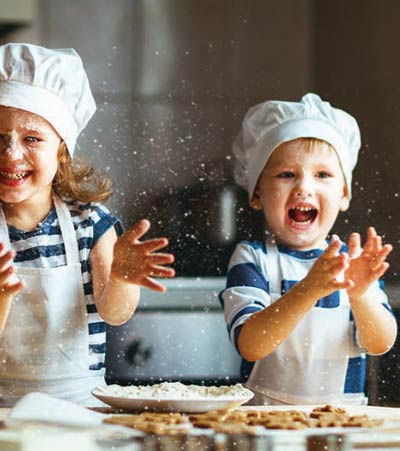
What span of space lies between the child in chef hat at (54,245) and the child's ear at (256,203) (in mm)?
92

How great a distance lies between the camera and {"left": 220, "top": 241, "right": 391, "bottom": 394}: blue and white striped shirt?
58 centimetres

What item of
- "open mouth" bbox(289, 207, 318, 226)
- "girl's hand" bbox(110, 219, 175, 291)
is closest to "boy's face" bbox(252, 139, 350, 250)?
"open mouth" bbox(289, 207, 318, 226)

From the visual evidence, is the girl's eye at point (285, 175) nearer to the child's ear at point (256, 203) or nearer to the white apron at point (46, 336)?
the child's ear at point (256, 203)

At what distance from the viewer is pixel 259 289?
1.91 ft

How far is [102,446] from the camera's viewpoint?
1.52ft

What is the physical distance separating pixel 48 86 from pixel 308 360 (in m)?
0.22

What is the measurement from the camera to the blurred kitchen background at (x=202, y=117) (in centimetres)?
59

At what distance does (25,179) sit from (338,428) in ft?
0.68

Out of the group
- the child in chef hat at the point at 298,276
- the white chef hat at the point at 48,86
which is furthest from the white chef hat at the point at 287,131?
the white chef hat at the point at 48,86

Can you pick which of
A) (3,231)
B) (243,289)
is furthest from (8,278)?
(243,289)

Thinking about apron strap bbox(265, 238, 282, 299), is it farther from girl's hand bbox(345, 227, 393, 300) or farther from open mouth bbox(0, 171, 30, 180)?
open mouth bbox(0, 171, 30, 180)

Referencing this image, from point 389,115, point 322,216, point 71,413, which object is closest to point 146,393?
point 71,413

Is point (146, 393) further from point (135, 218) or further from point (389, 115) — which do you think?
point (389, 115)

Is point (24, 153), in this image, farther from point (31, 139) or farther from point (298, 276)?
point (298, 276)
